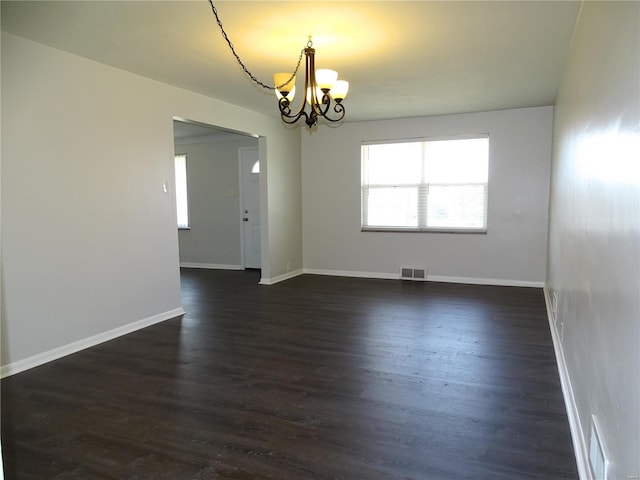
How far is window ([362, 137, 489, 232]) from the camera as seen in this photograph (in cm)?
615

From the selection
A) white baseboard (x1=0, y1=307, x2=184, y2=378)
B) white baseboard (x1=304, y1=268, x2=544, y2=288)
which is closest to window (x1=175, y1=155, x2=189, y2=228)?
white baseboard (x1=304, y1=268, x2=544, y2=288)

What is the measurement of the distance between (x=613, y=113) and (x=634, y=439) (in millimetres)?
1058

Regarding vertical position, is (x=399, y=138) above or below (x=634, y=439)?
above

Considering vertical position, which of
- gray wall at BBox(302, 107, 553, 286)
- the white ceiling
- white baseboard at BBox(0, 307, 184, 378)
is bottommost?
white baseboard at BBox(0, 307, 184, 378)

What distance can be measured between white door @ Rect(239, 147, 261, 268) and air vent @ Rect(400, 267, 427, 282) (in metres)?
2.51

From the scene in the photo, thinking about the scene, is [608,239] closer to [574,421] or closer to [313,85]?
[574,421]

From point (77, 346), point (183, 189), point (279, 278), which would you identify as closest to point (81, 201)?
point (77, 346)

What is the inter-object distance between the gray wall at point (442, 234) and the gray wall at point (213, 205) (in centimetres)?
138

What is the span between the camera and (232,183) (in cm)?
771

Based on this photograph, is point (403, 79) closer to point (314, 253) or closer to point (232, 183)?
point (314, 253)

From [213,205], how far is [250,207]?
0.74 m

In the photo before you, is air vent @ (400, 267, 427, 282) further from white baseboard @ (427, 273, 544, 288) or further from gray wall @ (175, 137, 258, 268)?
gray wall @ (175, 137, 258, 268)

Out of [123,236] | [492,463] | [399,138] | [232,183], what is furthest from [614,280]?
[232,183]

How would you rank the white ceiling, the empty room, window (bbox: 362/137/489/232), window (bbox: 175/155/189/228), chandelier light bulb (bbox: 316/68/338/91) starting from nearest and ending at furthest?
the empty room < the white ceiling < chandelier light bulb (bbox: 316/68/338/91) < window (bbox: 362/137/489/232) < window (bbox: 175/155/189/228)
